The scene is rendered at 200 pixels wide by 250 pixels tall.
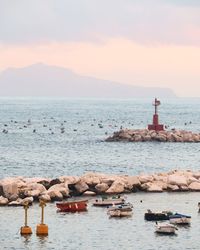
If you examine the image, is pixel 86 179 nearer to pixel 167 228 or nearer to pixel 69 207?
pixel 69 207

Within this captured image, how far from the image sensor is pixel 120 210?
69375 mm

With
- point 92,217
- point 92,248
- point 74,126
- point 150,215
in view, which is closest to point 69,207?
point 92,217

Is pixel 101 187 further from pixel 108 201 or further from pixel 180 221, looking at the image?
pixel 180 221

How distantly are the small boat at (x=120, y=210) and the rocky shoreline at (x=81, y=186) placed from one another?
7.01 m

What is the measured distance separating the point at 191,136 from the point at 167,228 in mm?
83605

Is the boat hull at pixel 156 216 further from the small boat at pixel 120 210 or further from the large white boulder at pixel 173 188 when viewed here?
the large white boulder at pixel 173 188

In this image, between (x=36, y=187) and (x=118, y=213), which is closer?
(x=118, y=213)

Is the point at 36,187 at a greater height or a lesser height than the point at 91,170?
greater

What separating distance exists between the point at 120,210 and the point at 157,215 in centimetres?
358

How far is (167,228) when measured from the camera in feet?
204

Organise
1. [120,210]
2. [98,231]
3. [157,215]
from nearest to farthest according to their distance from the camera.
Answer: [98,231] → [157,215] → [120,210]

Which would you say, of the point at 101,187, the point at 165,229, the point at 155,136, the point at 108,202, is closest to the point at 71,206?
the point at 108,202

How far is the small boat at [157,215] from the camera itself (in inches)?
2633

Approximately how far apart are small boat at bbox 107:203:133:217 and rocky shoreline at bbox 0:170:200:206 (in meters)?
7.01
